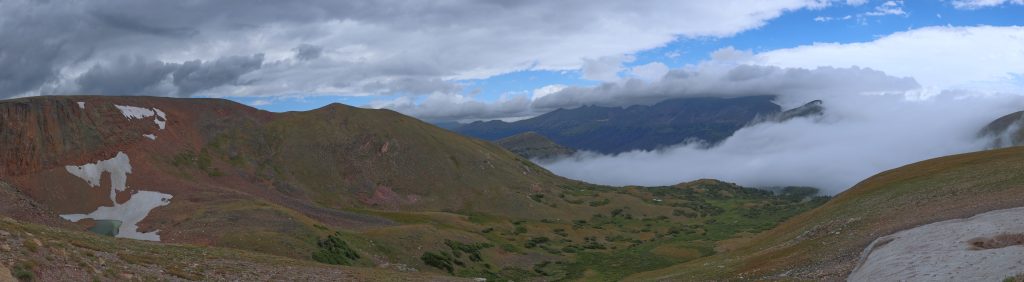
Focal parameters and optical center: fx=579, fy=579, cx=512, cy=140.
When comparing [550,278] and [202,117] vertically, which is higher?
[202,117]

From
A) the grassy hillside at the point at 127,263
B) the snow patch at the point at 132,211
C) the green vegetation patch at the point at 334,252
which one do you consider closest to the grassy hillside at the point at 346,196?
the green vegetation patch at the point at 334,252

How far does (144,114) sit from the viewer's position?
112 meters

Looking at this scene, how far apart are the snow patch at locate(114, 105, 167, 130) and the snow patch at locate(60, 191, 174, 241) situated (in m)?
30.7

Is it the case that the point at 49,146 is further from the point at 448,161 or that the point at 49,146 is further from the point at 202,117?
the point at 448,161

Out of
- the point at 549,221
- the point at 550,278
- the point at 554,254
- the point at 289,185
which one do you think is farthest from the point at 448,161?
the point at 550,278

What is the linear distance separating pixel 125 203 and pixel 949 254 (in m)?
92.8

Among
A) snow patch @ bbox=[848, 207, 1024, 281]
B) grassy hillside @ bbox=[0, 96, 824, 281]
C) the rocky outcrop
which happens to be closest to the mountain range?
snow patch @ bbox=[848, 207, 1024, 281]

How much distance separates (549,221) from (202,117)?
8334 cm

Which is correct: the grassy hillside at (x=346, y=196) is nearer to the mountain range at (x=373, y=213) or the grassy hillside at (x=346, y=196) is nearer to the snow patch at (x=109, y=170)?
the mountain range at (x=373, y=213)

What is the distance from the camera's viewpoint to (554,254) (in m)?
95.8

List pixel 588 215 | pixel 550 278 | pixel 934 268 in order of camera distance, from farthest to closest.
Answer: pixel 588 215, pixel 550 278, pixel 934 268

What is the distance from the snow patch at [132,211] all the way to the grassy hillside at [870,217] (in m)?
66.8

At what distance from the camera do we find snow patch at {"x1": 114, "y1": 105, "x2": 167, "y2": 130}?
353 ft

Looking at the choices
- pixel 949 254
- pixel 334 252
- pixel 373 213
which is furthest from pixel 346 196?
pixel 949 254
